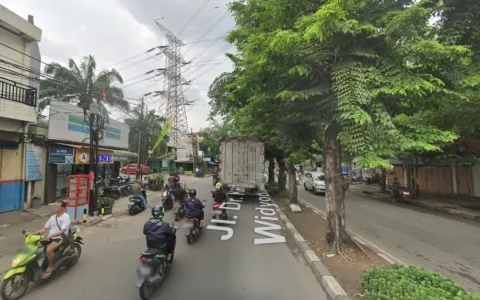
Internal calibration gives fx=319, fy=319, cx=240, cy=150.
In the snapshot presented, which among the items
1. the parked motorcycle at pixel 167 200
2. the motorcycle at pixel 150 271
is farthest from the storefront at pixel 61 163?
the motorcycle at pixel 150 271

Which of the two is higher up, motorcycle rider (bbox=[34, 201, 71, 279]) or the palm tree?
the palm tree

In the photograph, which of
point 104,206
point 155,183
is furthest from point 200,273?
point 155,183

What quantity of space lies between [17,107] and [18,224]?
436cm

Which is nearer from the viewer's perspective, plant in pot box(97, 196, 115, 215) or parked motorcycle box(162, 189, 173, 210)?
plant in pot box(97, 196, 115, 215)

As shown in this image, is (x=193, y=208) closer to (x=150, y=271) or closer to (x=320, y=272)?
(x=150, y=271)

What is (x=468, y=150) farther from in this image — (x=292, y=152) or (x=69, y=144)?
(x=69, y=144)

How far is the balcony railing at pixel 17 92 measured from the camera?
1175 centimetres

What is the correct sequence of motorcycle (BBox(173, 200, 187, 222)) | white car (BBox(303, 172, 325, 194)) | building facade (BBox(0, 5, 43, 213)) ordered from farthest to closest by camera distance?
white car (BBox(303, 172, 325, 194)), motorcycle (BBox(173, 200, 187, 222)), building facade (BBox(0, 5, 43, 213))

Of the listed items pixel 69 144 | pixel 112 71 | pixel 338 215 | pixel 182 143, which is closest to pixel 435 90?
pixel 338 215

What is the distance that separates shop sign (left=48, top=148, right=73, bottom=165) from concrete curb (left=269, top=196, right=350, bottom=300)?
11.6 metres

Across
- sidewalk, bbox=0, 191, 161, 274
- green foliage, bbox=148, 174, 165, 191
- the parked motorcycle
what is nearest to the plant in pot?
sidewalk, bbox=0, 191, 161, 274

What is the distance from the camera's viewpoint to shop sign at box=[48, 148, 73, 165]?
14.9 metres

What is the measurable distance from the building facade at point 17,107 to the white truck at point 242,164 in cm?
932

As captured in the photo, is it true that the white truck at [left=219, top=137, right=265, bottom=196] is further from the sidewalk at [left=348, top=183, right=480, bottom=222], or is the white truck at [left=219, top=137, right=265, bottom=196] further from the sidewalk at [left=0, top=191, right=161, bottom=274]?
the sidewalk at [left=348, top=183, right=480, bottom=222]
